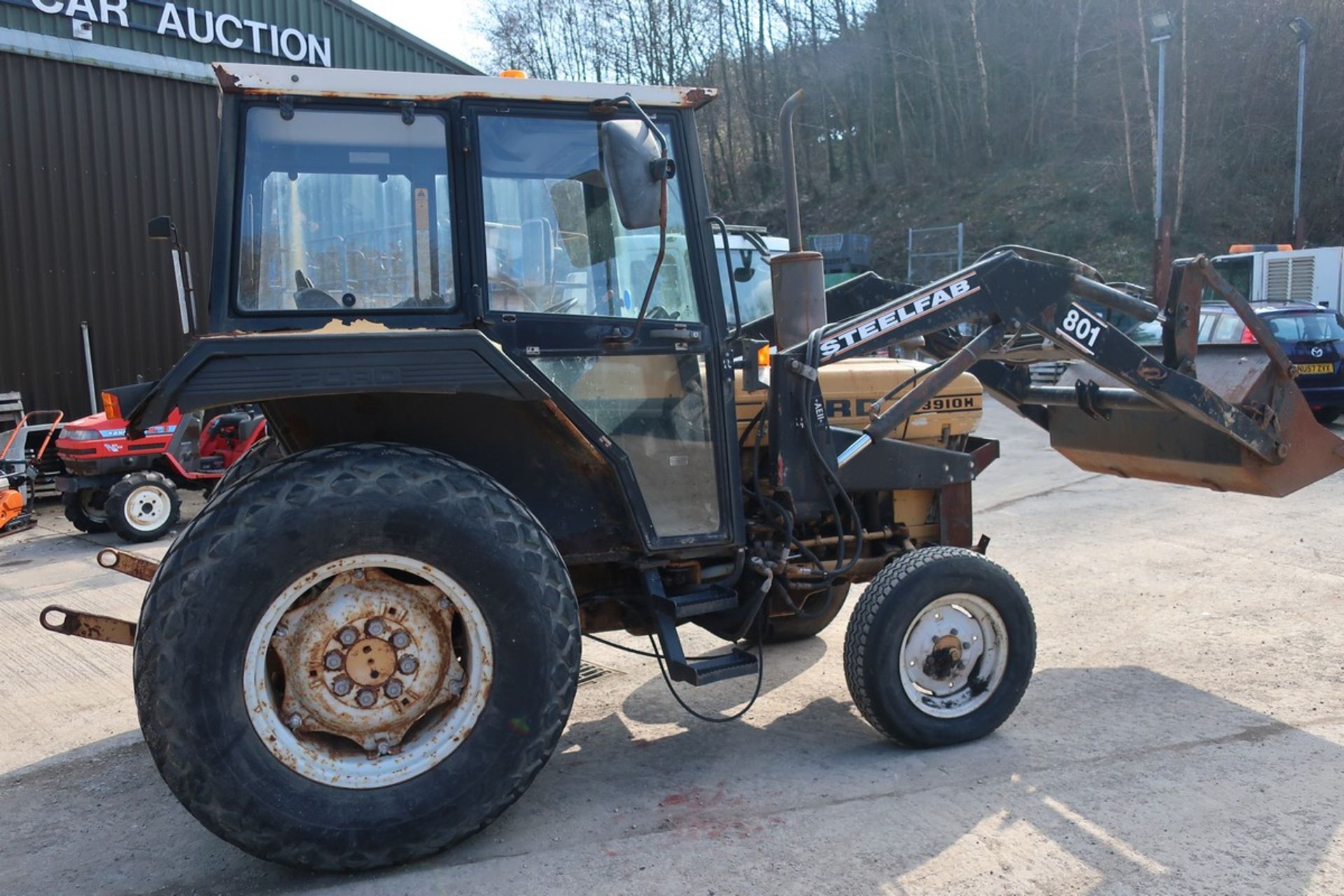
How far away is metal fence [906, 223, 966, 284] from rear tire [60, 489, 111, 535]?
18792 millimetres

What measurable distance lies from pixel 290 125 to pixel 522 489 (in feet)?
4.71

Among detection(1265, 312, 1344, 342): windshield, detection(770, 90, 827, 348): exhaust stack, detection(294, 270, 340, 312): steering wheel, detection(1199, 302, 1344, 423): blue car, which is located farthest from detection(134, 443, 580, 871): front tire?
detection(1265, 312, 1344, 342): windshield

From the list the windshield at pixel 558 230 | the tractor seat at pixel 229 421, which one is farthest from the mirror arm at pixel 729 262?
the tractor seat at pixel 229 421

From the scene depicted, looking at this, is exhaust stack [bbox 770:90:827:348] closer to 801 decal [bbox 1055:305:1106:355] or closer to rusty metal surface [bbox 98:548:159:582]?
801 decal [bbox 1055:305:1106:355]

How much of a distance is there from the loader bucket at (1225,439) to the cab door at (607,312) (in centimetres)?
226

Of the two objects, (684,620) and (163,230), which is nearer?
(684,620)

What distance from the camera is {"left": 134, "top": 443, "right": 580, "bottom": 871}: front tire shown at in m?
3.21

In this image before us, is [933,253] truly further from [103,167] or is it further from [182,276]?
[182,276]

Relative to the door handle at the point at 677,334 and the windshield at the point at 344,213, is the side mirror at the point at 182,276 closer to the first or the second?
the windshield at the point at 344,213

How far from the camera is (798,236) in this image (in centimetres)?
468

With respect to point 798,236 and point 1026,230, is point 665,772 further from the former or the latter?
point 1026,230

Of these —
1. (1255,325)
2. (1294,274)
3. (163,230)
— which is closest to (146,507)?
(163,230)

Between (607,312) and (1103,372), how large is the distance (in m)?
2.47

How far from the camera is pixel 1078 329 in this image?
4691 mm
